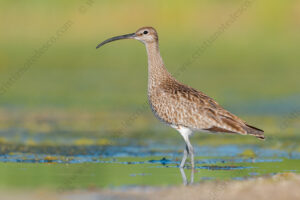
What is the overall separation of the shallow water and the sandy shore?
2.01 ft

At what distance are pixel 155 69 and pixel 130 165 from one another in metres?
1.64

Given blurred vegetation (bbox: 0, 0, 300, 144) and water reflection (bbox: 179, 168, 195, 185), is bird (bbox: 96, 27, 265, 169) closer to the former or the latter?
water reflection (bbox: 179, 168, 195, 185)

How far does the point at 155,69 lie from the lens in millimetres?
13469

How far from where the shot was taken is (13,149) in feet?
49.7

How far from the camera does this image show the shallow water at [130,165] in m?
11.5

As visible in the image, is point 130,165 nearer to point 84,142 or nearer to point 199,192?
point 84,142

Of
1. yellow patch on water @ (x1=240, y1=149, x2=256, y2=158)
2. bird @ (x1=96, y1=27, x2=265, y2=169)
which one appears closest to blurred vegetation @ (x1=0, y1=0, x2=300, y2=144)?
yellow patch on water @ (x1=240, y1=149, x2=256, y2=158)

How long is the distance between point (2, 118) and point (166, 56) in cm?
1528

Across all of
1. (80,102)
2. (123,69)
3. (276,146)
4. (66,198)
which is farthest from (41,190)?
(123,69)

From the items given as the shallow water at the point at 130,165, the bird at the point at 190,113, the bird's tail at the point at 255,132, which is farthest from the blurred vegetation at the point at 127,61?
the bird's tail at the point at 255,132

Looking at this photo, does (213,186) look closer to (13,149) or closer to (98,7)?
(13,149)

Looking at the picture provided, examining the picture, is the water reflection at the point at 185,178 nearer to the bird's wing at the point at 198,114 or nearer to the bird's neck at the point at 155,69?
the bird's wing at the point at 198,114

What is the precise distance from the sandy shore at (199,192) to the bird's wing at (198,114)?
77.1 inches

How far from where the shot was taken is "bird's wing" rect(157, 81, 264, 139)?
40.9ft
